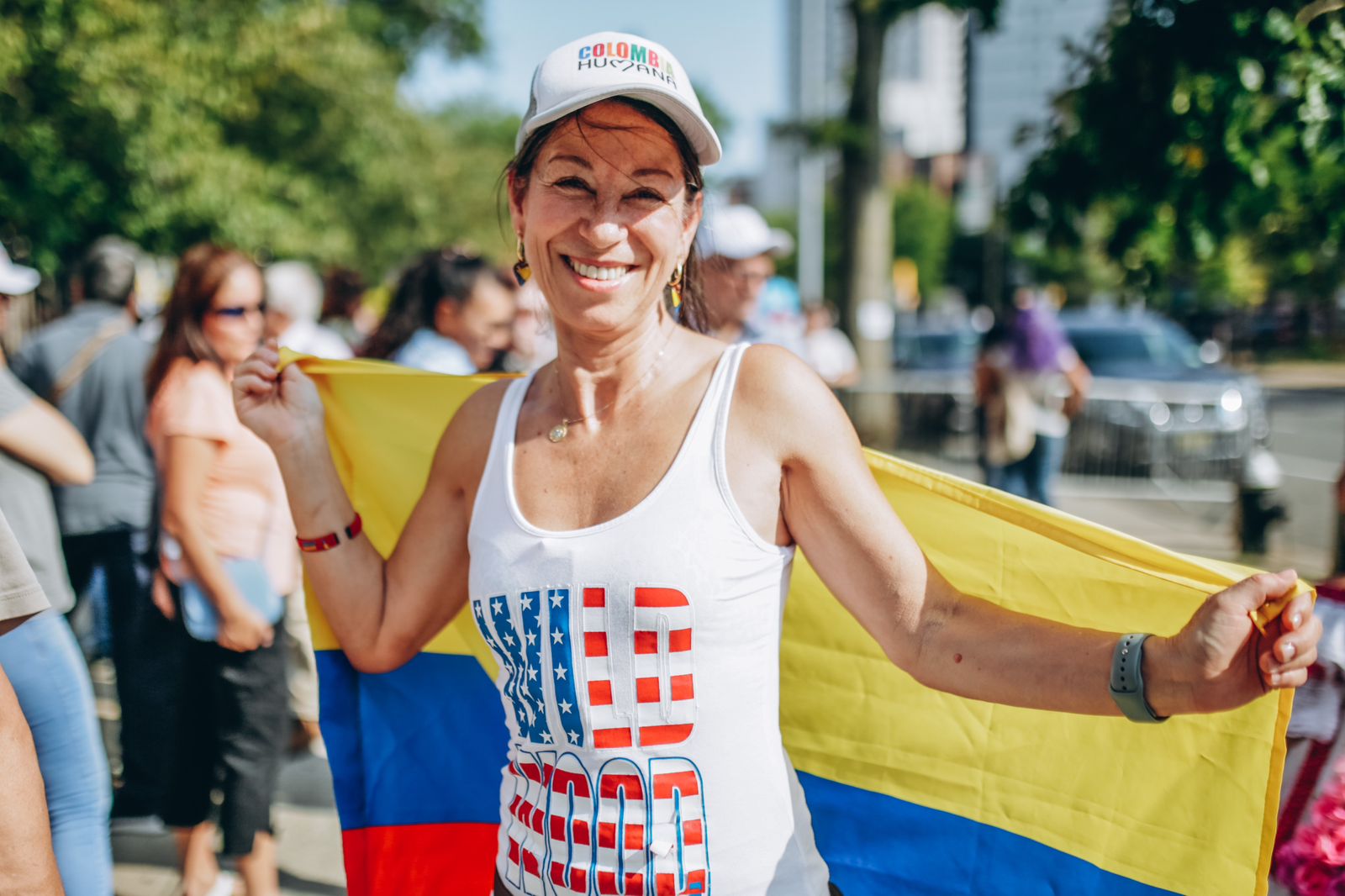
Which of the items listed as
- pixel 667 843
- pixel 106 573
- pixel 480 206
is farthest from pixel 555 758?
pixel 480 206

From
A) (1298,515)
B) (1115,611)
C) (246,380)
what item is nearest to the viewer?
(1115,611)

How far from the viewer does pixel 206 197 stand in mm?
12211

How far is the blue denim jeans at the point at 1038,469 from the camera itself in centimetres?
870

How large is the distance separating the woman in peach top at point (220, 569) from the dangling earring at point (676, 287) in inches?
81.9

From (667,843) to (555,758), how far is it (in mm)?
202

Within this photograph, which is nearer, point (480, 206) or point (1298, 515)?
point (1298, 515)

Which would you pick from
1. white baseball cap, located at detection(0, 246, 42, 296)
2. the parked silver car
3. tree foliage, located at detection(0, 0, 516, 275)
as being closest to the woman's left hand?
white baseball cap, located at detection(0, 246, 42, 296)

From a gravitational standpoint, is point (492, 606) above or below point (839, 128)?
below

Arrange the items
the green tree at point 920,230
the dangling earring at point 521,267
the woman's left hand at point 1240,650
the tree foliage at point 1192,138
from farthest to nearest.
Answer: the green tree at point 920,230 < the tree foliage at point 1192,138 < the dangling earring at point 521,267 < the woman's left hand at point 1240,650

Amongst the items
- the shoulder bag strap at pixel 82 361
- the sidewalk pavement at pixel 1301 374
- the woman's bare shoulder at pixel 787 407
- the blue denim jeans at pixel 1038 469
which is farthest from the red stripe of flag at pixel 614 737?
the sidewalk pavement at pixel 1301 374

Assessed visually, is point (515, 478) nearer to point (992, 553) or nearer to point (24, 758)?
point (24, 758)

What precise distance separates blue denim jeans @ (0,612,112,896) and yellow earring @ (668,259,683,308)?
152cm

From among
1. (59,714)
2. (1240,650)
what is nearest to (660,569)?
(1240,650)

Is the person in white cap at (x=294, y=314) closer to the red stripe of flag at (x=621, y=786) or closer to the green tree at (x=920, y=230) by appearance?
the red stripe of flag at (x=621, y=786)
